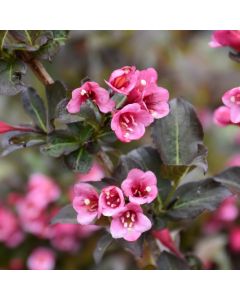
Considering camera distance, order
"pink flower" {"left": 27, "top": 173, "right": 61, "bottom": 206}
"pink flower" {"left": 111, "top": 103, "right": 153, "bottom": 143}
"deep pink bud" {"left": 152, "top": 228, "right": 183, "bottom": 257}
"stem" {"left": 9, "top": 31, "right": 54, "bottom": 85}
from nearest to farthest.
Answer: "pink flower" {"left": 111, "top": 103, "right": 153, "bottom": 143}, "stem" {"left": 9, "top": 31, "right": 54, "bottom": 85}, "deep pink bud" {"left": 152, "top": 228, "right": 183, "bottom": 257}, "pink flower" {"left": 27, "top": 173, "right": 61, "bottom": 206}

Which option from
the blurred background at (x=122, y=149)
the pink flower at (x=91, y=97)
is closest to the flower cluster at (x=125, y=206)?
the pink flower at (x=91, y=97)

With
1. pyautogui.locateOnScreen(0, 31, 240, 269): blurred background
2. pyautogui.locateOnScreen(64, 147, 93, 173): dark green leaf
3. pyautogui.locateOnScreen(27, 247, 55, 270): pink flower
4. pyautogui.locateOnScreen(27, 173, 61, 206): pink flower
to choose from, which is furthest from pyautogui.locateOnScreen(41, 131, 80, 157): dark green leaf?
pyautogui.locateOnScreen(27, 247, 55, 270): pink flower

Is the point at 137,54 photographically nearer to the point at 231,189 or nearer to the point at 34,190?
the point at 34,190

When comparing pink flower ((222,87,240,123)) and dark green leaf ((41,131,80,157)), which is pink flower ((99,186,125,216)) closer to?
dark green leaf ((41,131,80,157))

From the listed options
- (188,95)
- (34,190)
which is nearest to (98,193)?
(34,190)

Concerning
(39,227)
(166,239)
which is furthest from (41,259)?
(166,239)
